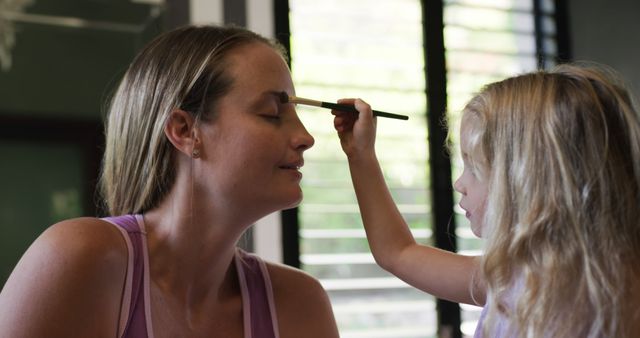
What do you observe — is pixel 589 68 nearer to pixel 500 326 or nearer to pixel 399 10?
pixel 500 326

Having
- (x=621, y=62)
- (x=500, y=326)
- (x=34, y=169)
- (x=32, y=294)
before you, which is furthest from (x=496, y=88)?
(x=621, y=62)

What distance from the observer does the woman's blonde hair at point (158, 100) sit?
1.08 metres

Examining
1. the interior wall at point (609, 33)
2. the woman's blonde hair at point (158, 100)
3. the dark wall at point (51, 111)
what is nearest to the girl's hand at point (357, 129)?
the woman's blonde hair at point (158, 100)

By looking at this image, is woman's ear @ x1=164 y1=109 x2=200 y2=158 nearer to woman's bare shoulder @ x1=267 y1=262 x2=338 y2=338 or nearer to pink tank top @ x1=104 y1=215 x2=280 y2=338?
pink tank top @ x1=104 y1=215 x2=280 y2=338

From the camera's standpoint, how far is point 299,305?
119cm

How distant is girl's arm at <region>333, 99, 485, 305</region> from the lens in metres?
1.16

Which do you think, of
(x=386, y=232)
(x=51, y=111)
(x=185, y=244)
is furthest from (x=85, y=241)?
(x=51, y=111)

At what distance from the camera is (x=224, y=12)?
2.03 meters

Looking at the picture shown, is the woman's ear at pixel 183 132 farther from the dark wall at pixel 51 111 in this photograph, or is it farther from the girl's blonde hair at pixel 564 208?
the dark wall at pixel 51 111

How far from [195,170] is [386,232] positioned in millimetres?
315

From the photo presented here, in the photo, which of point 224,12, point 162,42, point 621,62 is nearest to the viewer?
point 162,42

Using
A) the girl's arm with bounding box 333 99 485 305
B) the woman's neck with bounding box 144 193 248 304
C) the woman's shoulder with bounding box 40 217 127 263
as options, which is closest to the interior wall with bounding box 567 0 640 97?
the girl's arm with bounding box 333 99 485 305

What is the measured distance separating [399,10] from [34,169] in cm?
122

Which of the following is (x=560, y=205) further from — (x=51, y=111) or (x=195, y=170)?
(x=51, y=111)
